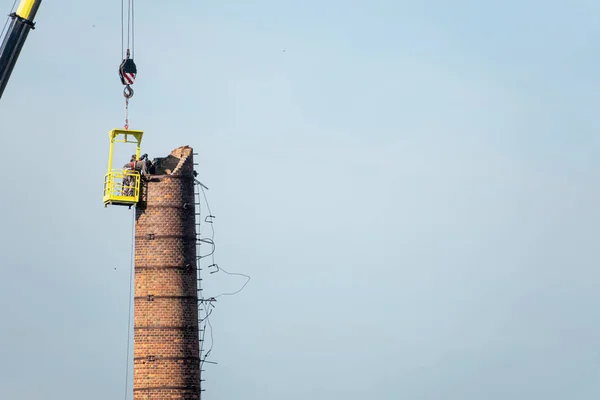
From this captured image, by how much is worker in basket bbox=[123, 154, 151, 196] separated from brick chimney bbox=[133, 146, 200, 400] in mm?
352

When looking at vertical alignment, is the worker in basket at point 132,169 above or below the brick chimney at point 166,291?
above

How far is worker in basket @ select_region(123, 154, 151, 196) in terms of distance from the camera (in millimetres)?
30766

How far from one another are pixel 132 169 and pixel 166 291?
4.01m

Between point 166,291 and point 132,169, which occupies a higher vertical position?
point 132,169

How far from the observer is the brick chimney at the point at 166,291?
97.8 feet

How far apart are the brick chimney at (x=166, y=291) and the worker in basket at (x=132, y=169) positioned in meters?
0.35

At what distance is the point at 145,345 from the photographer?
30.0 m

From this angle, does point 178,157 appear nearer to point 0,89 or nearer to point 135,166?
point 135,166

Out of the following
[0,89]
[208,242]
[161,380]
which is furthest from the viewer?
[0,89]

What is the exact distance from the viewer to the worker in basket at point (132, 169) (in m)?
30.8

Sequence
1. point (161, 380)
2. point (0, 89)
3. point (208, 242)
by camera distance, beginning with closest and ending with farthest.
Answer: point (161, 380), point (208, 242), point (0, 89)

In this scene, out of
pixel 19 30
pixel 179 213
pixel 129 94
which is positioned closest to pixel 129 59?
pixel 129 94

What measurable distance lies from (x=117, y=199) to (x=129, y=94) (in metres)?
4.72

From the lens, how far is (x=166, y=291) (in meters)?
30.2
